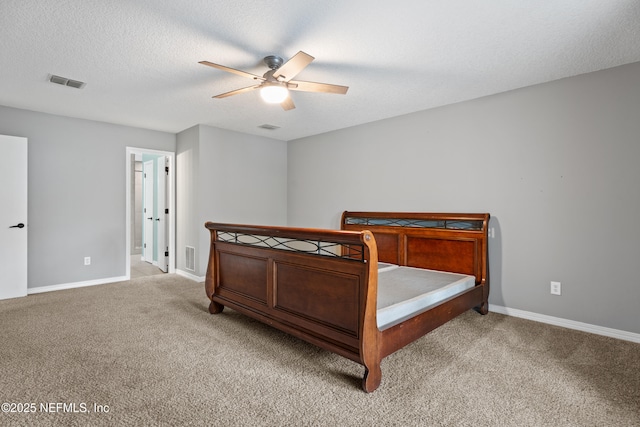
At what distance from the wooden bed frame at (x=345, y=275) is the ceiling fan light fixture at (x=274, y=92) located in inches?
42.7

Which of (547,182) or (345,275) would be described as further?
(547,182)

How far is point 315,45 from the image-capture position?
248 centimetres

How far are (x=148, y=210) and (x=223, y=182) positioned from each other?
7.05 ft

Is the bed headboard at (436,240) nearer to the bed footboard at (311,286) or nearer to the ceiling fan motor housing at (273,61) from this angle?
the bed footboard at (311,286)

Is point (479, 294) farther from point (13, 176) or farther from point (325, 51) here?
point (13, 176)

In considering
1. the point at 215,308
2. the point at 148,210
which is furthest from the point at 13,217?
the point at 215,308

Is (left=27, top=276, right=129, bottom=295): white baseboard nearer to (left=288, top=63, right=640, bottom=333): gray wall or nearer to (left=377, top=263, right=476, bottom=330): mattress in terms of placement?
(left=377, top=263, right=476, bottom=330): mattress

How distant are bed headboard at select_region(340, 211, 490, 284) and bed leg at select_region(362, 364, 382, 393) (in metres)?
1.85

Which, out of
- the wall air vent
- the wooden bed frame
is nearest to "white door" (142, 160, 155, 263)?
the wall air vent

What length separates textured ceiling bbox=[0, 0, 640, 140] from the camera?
204cm

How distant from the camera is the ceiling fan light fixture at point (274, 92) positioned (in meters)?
2.66

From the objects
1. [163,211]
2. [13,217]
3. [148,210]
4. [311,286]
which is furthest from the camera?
[148,210]

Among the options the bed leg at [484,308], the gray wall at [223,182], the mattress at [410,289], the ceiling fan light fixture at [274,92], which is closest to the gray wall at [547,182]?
the bed leg at [484,308]

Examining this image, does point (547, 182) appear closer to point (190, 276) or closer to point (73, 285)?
point (190, 276)
